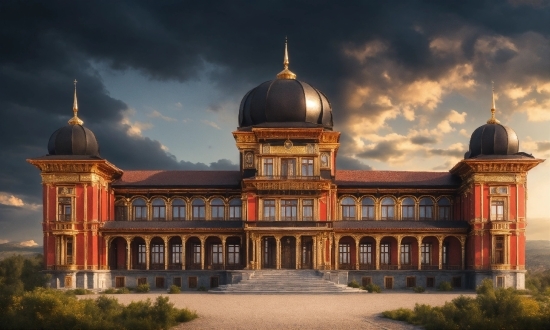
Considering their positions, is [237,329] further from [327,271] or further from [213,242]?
[213,242]

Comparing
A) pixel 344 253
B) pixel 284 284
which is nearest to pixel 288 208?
pixel 344 253

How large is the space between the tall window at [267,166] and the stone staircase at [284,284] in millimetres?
9027

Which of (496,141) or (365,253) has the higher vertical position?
(496,141)

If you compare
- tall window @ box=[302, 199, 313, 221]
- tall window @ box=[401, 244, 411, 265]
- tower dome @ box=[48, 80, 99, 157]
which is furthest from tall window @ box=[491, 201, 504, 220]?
tower dome @ box=[48, 80, 99, 157]

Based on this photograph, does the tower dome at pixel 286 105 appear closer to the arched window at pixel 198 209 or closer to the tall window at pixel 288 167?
the tall window at pixel 288 167

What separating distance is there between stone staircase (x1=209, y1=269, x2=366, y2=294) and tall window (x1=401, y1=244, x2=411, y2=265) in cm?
1177

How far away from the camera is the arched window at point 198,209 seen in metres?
76.8

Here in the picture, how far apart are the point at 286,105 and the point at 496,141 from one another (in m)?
18.8

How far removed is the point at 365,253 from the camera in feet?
248

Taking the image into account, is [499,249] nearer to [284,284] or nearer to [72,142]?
[284,284]

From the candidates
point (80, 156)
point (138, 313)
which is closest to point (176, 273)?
point (80, 156)

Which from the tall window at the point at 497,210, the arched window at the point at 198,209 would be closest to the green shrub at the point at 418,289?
the tall window at the point at 497,210

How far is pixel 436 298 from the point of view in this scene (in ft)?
180

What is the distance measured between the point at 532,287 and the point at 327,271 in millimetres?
16516
